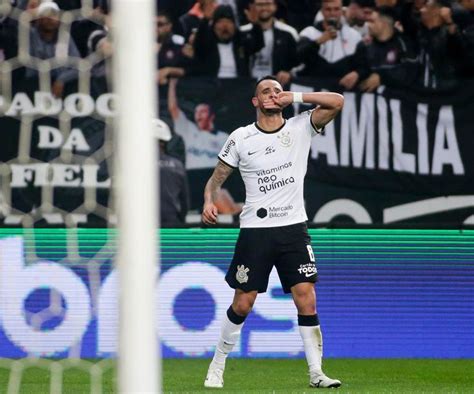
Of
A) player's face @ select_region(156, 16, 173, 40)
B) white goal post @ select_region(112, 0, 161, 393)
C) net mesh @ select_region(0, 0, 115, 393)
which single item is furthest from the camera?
player's face @ select_region(156, 16, 173, 40)

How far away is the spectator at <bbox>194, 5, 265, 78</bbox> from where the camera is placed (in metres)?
12.5

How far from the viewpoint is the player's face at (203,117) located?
39.7 feet

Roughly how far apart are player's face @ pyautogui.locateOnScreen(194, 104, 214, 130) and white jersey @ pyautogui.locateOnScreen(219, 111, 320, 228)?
10.1 ft

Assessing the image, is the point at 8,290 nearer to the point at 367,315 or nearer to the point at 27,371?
the point at 27,371

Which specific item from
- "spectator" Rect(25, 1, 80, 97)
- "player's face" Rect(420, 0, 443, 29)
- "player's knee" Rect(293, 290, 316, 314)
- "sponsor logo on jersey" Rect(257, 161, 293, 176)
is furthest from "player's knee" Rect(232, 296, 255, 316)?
"player's face" Rect(420, 0, 443, 29)

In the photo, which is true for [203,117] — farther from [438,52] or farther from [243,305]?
[243,305]

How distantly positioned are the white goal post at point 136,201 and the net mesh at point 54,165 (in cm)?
188

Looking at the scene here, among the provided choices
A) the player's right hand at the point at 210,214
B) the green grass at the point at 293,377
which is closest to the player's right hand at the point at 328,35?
the green grass at the point at 293,377

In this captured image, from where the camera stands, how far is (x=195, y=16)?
12.7 metres

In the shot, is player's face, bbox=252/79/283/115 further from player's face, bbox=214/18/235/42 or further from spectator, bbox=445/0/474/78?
spectator, bbox=445/0/474/78

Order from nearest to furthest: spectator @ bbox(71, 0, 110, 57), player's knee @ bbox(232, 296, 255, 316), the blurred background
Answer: spectator @ bbox(71, 0, 110, 57), player's knee @ bbox(232, 296, 255, 316), the blurred background

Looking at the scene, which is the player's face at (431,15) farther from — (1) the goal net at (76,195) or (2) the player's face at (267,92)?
(2) the player's face at (267,92)

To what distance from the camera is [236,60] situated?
12.6 m

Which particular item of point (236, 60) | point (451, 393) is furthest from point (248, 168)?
point (236, 60)
